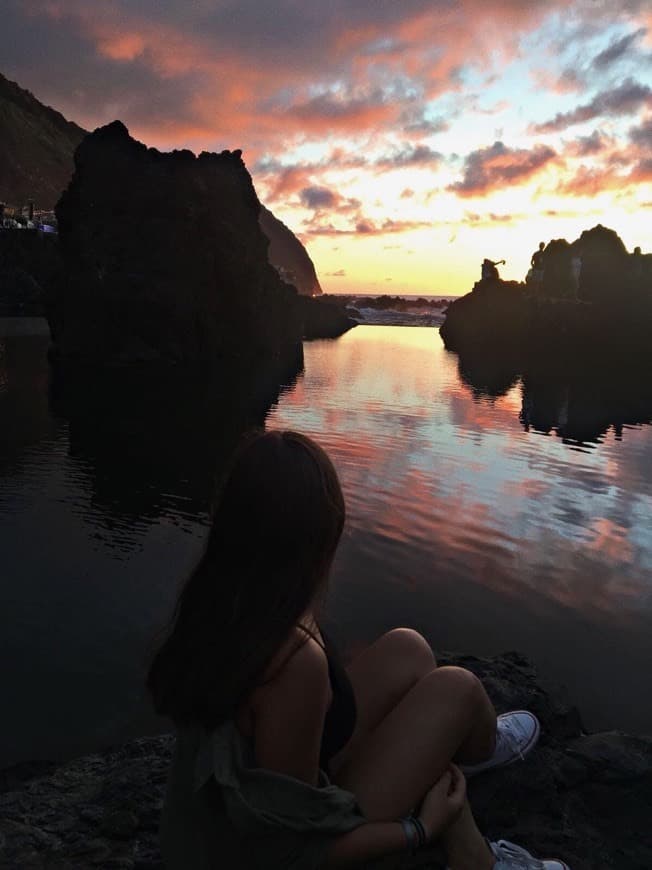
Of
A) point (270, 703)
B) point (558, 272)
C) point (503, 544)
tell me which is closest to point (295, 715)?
point (270, 703)

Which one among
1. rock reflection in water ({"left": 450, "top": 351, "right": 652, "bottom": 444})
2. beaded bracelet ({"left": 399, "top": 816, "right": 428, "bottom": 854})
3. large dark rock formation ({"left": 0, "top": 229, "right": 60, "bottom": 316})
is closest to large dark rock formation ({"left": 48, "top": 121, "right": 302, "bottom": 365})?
rock reflection in water ({"left": 450, "top": 351, "right": 652, "bottom": 444})

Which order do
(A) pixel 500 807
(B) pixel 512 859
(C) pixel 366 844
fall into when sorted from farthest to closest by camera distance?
(A) pixel 500 807
(B) pixel 512 859
(C) pixel 366 844

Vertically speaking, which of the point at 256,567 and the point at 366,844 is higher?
the point at 256,567

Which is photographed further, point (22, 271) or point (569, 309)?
point (22, 271)

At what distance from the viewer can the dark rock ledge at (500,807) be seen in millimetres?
3873

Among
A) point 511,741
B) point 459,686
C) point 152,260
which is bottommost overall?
point 511,741

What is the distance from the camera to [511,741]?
401cm

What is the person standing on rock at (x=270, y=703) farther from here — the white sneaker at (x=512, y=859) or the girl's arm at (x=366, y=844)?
the white sneaker at (x=512, y=859)

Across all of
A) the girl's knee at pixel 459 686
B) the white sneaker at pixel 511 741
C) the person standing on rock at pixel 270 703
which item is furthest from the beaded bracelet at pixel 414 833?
the white sneaker at pixel 511 741

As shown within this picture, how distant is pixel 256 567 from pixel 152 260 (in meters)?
55.3

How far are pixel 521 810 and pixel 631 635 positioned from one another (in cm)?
582

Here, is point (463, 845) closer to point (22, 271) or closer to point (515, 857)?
point (515, 857)

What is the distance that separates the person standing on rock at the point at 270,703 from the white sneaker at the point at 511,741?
1.19 metres

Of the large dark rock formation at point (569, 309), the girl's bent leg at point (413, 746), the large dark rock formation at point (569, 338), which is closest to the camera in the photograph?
the girl's bent leg at point (413, 746)
